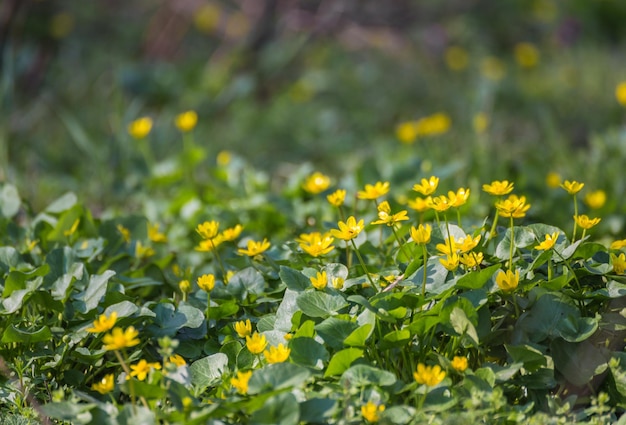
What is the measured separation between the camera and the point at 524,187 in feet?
9.62

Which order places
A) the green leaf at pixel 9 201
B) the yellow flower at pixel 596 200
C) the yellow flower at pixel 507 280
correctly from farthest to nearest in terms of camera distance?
1. the yellow flower at pixel 596 200
2. the green leaf at pixel 9 201
3. the yellow flower at pixel 507 280

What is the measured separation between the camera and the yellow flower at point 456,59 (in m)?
5.25

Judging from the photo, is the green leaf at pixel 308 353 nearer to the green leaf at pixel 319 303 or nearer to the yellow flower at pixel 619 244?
the green leaf at pixel 319 303

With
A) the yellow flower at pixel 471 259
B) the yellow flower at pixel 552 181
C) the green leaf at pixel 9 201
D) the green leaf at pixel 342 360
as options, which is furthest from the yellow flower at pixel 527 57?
the green leaf at pixel 342 360

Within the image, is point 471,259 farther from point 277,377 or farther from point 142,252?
point 142,252

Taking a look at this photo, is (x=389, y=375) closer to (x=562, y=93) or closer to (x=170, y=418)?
(x=170, y=418)

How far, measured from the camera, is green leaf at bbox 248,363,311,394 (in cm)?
136

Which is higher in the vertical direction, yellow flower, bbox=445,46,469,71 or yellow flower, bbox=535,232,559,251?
yellow flower, bbox=535,232,559,251

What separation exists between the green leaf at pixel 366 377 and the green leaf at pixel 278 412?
0.12m

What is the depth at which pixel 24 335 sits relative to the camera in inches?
64.0

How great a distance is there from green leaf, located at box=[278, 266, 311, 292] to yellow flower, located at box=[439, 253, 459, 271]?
11.5 inches

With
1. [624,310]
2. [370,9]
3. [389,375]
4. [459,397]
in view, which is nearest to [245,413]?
[389,375]

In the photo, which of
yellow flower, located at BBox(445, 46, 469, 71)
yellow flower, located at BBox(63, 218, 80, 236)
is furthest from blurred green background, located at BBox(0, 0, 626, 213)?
yellow flower, located at BBox(63, 218, 80, 236)

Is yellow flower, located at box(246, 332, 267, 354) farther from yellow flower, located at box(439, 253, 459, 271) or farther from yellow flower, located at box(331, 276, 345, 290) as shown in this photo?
yellow flower, located at box(439, 253, 459, 271)
